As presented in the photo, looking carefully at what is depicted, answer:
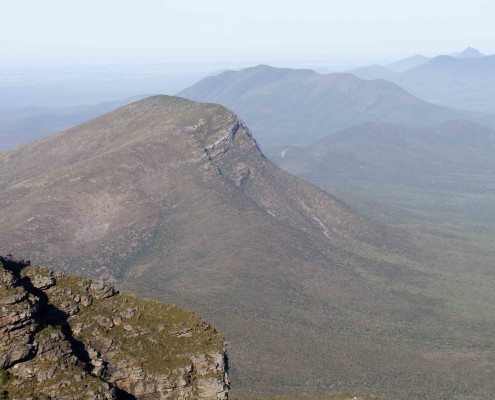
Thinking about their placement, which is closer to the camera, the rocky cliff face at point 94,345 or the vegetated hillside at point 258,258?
the rocky cliff face at point 94,345

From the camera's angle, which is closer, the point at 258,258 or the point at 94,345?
the point at 94,345

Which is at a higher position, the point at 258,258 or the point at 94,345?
the point at 94,345

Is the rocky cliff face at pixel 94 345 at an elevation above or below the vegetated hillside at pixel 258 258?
above

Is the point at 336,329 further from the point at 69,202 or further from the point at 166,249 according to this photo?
the point at 69,202

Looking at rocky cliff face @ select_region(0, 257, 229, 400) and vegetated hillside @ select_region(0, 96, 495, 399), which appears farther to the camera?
vegetated hillside @ select_region(0, 96, 495, 399)
